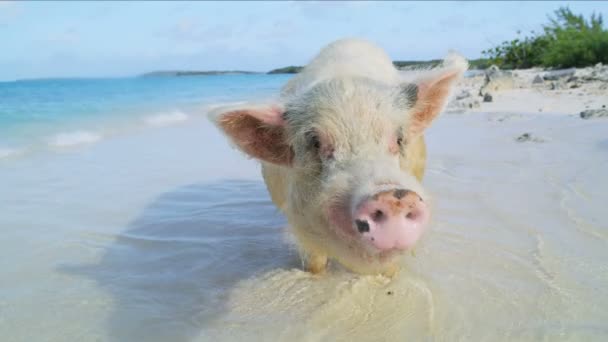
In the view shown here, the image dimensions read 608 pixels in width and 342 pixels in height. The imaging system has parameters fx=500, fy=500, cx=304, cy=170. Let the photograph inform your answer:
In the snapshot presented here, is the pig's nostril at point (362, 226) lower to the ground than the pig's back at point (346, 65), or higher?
lower

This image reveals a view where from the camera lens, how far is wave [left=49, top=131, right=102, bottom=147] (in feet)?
31.3

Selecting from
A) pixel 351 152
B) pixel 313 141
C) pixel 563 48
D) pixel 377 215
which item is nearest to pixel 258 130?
pixel 313 141

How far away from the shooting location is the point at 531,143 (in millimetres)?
6957

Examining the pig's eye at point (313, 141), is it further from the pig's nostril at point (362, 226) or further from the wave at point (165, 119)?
the wave at point (165, 119)

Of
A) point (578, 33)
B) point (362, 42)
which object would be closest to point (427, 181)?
point (362, 42)

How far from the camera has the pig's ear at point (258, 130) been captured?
280 cm

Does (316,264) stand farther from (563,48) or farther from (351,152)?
(563,48)

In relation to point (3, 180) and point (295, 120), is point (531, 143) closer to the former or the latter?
point (295, 120)

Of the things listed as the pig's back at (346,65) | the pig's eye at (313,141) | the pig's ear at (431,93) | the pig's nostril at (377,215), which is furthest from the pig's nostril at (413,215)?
the pig's back at (346,65)

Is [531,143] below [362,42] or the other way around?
below

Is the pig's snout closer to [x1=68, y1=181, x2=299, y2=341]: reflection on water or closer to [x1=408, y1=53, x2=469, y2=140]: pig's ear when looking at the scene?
[x1=408, y1=53, x2=469, y2=140]: pig's ear

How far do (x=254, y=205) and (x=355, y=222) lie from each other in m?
3.22

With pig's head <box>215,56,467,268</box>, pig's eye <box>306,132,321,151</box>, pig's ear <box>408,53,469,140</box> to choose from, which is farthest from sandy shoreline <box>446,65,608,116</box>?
pig's eye <box>306,132,321,151</box>

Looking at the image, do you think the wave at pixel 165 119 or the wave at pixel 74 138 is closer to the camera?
the wave at pixel 74 138
